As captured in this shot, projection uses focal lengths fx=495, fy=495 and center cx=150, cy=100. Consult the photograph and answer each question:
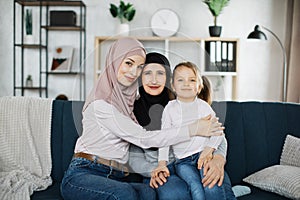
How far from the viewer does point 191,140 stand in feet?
6.24

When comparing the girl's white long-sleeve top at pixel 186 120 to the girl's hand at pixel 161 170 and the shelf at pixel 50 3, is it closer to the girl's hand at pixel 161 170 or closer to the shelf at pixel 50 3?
the girl's hand at pixel 161 170

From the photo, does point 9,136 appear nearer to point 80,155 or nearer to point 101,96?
point 80,155

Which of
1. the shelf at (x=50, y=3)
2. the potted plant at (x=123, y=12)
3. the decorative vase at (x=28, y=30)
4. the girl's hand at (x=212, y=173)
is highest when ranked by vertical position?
the shelf at (x=50, y=3)

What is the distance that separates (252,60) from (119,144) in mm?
3120

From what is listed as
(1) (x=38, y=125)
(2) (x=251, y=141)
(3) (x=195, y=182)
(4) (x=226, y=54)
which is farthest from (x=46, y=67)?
(3) (x=195, y=182)

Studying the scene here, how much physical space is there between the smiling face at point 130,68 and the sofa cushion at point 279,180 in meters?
0.88

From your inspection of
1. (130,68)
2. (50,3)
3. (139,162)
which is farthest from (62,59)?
(130,68)

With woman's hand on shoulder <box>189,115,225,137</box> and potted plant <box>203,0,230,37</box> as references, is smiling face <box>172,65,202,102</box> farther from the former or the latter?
potted plant <box>203,0,230,37</box>

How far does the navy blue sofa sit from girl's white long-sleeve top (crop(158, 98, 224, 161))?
1.69ft

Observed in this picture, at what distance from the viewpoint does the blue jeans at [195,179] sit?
189 centimetres

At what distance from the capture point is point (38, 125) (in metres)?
2.44

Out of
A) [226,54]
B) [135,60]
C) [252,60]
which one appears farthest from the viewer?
[252,60]

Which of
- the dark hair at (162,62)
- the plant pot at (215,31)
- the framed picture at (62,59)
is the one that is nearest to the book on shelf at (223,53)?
the plant pot at (215,31)

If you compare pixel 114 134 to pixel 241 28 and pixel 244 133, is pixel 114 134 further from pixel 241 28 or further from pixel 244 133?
pixel 241 28
